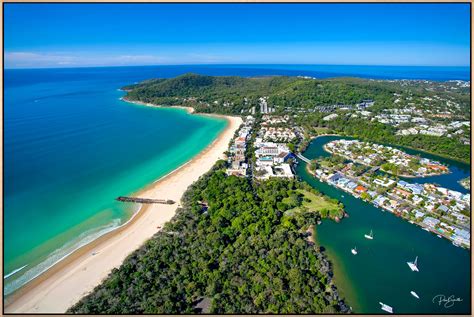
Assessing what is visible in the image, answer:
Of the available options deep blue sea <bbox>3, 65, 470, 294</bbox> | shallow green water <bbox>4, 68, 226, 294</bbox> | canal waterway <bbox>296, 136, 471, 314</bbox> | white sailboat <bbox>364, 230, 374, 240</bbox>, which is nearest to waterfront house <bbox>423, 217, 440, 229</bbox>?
canal waterway <bbox>296, 136, 471, 314</bbox>

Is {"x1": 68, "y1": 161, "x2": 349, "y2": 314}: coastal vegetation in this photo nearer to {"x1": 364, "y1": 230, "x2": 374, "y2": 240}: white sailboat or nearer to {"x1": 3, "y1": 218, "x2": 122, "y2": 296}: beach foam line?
{"x1": 364, "y1": 230, "x2": 374, "y2": 240}: white sailboat

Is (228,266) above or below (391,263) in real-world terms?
above

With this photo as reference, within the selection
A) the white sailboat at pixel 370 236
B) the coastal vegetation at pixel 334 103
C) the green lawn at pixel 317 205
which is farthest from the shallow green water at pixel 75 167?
the white sailboat at pixel 370 236

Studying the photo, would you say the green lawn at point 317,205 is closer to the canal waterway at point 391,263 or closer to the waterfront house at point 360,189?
the canal waterway at point 391,263

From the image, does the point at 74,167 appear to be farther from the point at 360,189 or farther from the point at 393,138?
the point at 393,138

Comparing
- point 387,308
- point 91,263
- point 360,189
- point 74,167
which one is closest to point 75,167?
point 74,167

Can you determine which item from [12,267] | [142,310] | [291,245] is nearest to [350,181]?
[291,245]
